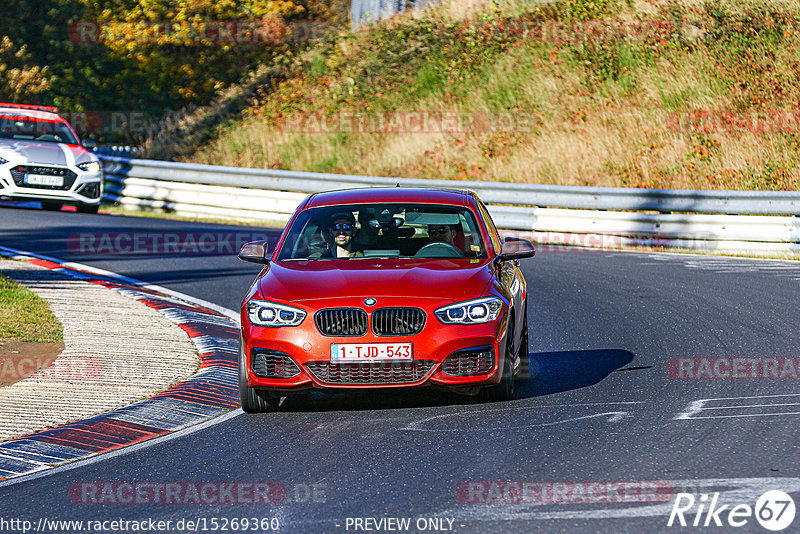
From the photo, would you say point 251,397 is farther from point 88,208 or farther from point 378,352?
point 88,208

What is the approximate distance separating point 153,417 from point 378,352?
1624 mm

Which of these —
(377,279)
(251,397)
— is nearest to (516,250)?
(377,279)

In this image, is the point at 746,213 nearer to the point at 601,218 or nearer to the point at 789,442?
the point at 601,218

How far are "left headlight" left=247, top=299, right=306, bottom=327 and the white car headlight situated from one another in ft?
2.99

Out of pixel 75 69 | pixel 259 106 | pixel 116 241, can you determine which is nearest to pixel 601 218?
pixel 116 241

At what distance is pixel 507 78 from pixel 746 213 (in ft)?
41.1

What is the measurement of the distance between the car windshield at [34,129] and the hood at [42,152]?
14.4 inches

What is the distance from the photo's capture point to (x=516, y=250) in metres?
8.94

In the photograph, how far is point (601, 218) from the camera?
1978cm

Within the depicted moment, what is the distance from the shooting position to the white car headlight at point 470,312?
7938 millimetres
